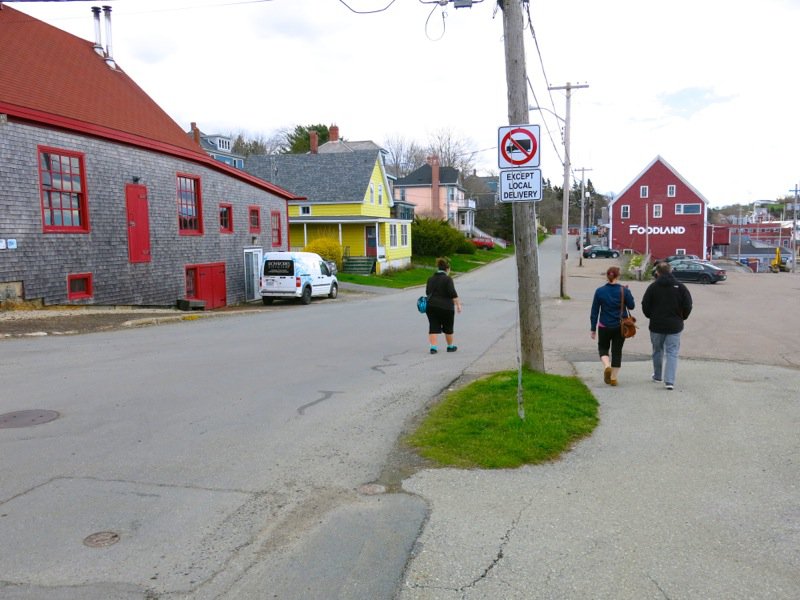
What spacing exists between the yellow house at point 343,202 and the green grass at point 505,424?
3394cm

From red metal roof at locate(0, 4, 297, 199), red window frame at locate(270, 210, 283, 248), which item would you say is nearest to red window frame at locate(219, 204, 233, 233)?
red metal roof at locate(0, 4, 297, 199)

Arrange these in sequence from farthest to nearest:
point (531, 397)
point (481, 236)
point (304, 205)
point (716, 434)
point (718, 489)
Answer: point (481, 236) → point (304, 205) → point (531, 397) → point (716, 434) → point (718, 489)

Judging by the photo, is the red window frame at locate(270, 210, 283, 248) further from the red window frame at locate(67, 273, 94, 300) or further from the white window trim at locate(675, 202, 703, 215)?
the white window trim at locate(675, 202, 703, 215)

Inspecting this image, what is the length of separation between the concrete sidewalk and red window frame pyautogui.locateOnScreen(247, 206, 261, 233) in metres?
22.7

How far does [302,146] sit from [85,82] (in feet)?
210

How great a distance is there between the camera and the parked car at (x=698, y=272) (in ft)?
151

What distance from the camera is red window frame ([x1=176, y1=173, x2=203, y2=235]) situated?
79.4ft

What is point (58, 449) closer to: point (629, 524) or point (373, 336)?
point (629, 524)

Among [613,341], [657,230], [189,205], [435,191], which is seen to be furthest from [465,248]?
[613,341]

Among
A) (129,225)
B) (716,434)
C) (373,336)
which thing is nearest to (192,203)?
(129,225)

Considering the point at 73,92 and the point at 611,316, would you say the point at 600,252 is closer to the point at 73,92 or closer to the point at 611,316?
the point at 73,92

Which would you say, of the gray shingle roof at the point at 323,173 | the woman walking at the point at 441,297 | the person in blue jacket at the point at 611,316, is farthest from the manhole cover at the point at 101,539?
the gray shingle roof at the point at 323,173

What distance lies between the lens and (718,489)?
5.64 m

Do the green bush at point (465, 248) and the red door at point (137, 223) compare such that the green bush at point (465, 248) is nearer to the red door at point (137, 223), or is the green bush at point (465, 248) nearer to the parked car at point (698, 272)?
the parked car at point (698, 272)
